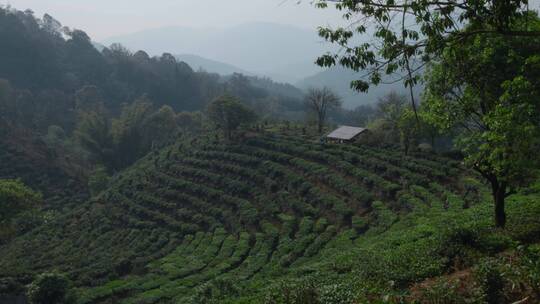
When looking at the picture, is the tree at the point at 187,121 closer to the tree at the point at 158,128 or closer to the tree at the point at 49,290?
the tree at the point at 158,128

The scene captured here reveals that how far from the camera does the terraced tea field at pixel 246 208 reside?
75.4ft

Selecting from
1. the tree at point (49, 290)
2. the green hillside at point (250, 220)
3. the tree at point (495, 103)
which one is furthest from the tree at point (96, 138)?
the tree at point (495, 103)

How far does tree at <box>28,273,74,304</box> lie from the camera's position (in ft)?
63.5

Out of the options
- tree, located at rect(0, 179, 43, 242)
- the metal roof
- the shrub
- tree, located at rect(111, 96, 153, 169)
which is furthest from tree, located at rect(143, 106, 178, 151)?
the shrub

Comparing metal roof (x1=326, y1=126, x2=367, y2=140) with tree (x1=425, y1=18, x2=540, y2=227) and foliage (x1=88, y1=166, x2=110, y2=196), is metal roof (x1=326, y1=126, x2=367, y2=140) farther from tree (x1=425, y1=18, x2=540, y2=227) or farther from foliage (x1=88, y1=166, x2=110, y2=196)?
foliage (x1=88, y1=166, x2=110, y2=196)

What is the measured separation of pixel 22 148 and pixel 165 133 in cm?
2185

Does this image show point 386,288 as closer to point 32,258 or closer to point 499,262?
point 499,262

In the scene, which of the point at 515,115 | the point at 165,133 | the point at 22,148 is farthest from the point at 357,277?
the point at 165,133

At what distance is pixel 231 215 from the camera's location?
3259cm

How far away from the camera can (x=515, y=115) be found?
34.9 feet

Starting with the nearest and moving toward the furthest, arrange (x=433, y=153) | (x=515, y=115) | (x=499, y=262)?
(x=499, y=262)
(x=515, y=115)
(x=433, y=153)

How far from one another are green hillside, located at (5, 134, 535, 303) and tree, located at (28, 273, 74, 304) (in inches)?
56.9

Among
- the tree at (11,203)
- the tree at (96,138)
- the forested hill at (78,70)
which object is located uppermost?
the forested hill at (78,70)

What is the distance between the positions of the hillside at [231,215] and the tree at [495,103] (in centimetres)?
835
